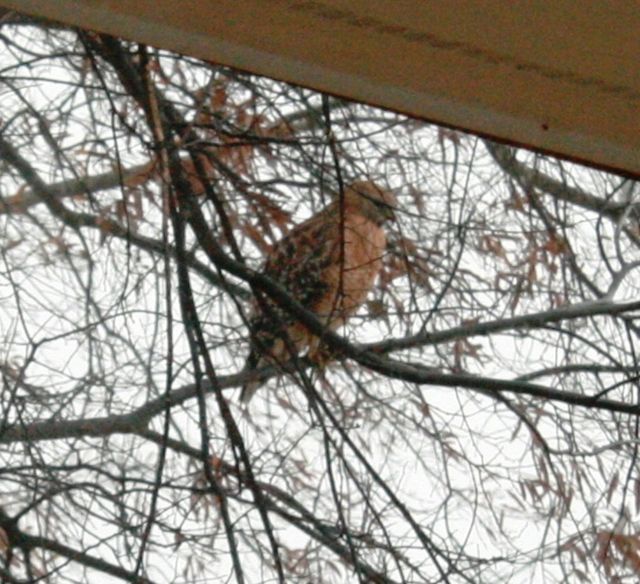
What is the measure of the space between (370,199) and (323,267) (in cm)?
37

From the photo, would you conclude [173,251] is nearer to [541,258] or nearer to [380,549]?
[380,549]

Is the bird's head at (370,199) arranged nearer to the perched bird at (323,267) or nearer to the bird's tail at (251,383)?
the perched bird at (323,267)

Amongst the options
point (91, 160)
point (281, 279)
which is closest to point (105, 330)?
point (91, 160)

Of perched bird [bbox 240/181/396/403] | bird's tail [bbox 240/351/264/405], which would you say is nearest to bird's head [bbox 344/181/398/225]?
perched bird [bbox 240/181/396/403]

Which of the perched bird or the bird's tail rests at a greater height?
the perched bird

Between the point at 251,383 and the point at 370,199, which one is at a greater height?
the point at 370,199

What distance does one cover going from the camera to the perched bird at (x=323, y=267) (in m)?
2.02

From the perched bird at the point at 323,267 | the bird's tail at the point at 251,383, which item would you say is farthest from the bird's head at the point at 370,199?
the bird's tail at the point at 251,383

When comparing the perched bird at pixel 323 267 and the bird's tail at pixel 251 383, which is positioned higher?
the perched bird at pixel 323 267

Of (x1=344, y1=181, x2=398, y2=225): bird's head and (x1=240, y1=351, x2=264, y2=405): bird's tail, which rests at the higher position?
(x1=344, y1=181, x2=398, y2=225): bird's head

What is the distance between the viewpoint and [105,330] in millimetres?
1929

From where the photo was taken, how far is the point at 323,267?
2316mm

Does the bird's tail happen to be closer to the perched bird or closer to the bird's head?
the perched bird

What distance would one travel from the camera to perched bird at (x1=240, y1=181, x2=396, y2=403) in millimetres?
2018
